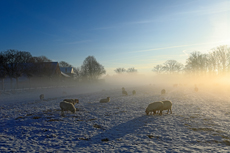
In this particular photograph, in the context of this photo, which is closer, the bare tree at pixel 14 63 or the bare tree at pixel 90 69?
the bare tree at pixel 14 63

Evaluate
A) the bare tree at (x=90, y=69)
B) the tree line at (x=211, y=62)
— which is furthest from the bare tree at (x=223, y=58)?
the bare tree at (x=90, y=69)

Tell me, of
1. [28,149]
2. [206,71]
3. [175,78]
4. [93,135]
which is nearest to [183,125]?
[93,135]

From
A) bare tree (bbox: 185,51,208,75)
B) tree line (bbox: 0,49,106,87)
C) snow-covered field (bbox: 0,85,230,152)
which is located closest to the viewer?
snow-covered field (bbox: 0,85,230,152)

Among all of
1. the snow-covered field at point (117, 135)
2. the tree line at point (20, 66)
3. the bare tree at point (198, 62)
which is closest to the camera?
the snow-covered field at point (117, 135)

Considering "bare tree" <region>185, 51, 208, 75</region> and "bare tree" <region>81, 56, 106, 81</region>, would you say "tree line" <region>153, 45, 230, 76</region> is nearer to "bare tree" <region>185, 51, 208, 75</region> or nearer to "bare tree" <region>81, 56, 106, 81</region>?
"bare tree" <region>185, 51, 208, 75</region>

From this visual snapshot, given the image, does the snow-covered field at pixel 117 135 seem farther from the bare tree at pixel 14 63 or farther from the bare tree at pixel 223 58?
the bare tree at pixel 223 58

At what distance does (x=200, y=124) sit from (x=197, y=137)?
8.38 ft

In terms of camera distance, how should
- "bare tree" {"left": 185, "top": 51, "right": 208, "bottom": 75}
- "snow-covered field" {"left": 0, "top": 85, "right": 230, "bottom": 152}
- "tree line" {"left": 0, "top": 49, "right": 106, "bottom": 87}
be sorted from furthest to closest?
"bare tree" {"left": 185, "top": 51, "right": 208, "bottom": 75} < "tree line" {"left": 0, "top": 49, "right": 106, "bottom": 87} < "snow-covered field" {"left": 0, "top": 85, "right": 230, "bottom": 152}

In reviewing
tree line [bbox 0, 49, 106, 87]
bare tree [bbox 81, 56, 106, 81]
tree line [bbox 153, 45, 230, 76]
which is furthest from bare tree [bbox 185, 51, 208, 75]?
tree line [bbox 0, 49, 106, 87]

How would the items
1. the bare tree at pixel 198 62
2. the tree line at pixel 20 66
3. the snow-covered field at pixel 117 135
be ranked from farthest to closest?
the bare tree at pixel 198 62 → the tree line at pixel 20 66 → the snow-covered field at pixel 117 135

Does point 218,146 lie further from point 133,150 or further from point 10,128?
point 10,128

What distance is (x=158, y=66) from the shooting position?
129 meters

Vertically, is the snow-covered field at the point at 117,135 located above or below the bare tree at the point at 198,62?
below

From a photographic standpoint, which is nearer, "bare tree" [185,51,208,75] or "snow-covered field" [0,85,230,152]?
"snow-covered field" [0,85,230,152]
